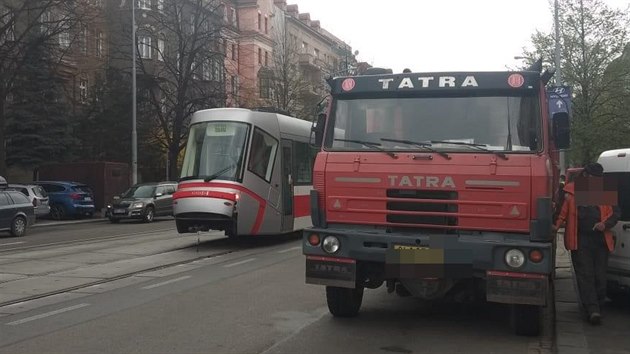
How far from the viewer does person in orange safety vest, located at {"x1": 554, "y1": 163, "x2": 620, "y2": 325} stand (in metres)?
7.19

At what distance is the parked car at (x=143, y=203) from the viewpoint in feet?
89.0

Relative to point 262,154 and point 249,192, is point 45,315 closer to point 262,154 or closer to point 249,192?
point 249,192

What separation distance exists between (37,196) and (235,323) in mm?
21562

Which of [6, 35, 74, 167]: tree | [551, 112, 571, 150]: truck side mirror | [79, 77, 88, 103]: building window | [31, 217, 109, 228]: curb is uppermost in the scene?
[79, 77, 88, 103]: building window

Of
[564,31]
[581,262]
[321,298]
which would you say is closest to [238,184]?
[321,298]

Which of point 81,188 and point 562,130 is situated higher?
point 562,130

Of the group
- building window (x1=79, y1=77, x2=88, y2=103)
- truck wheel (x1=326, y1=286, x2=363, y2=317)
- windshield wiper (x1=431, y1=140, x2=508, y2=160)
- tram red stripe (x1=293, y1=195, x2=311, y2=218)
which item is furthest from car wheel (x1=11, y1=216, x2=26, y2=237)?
building window (x1=79, y1=77, x2=88, y2=103)

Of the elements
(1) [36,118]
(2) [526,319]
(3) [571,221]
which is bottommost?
(2) [526,319]

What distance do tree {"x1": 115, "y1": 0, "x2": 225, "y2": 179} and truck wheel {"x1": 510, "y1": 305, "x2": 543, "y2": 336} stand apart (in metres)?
30.0

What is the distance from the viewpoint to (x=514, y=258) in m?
5.97

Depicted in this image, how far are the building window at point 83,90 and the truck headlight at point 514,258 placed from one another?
37.9 metres

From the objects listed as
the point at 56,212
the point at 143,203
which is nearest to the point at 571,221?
the point at 143,203

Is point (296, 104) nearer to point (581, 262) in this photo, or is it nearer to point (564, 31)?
point (564, 31)

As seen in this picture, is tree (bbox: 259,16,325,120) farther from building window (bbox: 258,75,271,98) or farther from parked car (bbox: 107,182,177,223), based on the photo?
parked car (bbox: 107,182,177,223)
